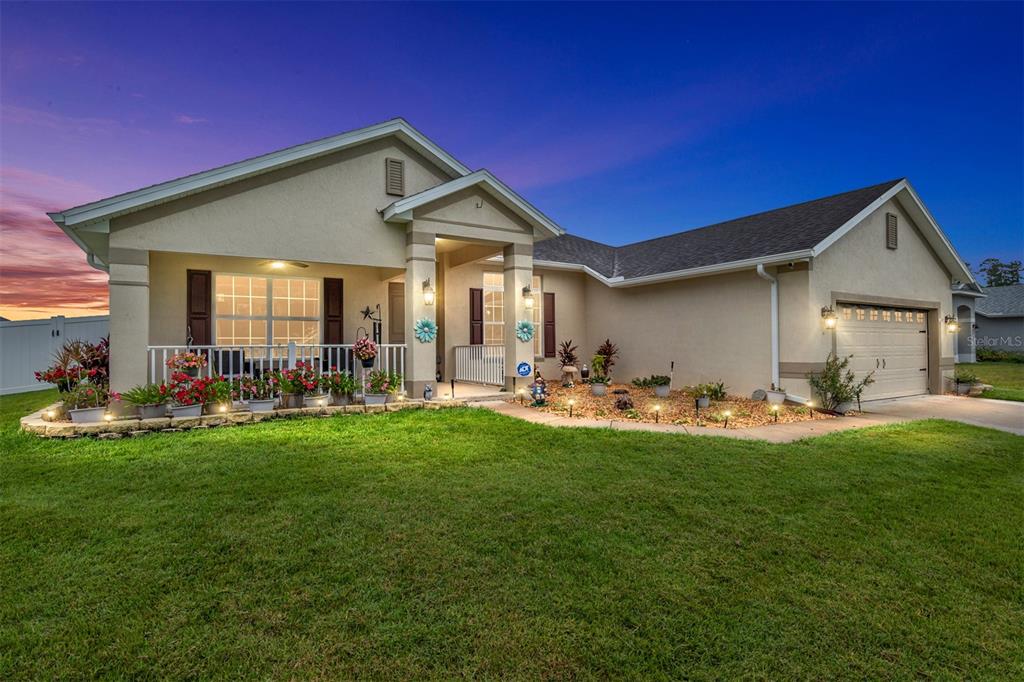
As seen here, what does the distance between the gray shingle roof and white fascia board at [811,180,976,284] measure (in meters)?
0.10

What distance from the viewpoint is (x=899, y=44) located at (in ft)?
41.8

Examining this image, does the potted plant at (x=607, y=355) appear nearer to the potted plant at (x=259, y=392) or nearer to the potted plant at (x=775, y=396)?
the potted plant at (x=775, y=396)

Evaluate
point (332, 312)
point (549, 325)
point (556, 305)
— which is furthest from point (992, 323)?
point (332, 312)

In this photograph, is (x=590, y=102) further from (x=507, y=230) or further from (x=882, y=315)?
(x=882, y=315)

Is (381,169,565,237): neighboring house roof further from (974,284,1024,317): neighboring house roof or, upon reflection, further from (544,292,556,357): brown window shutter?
(974,284,1024,317): neighboring house roof

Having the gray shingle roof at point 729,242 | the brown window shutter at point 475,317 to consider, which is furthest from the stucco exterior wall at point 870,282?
the brown window shutter at point 475,317

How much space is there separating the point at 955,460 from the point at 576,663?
20.1ft

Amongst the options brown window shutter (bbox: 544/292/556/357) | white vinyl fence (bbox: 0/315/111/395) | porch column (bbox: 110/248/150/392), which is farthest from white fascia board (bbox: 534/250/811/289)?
white vinyl fence (bbox: 0/315/111/395)

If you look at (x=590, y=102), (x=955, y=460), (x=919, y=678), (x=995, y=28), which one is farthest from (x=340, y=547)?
(x=995, y=28)

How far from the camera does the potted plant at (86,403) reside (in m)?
6.71

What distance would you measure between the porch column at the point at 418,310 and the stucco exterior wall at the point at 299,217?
15.5 inches

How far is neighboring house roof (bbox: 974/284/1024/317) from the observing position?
25459 mm

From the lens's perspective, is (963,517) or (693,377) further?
(693,377)

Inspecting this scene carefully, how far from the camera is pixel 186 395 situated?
23.3 feet
